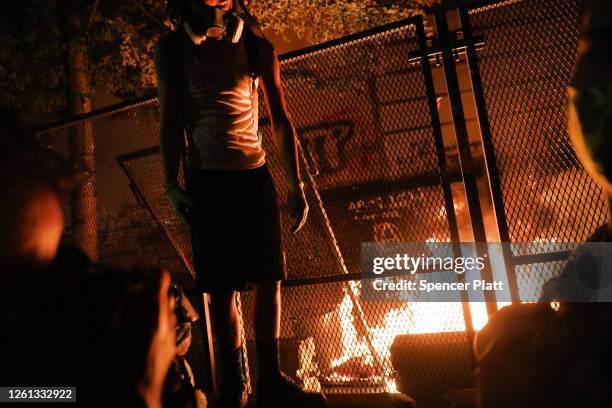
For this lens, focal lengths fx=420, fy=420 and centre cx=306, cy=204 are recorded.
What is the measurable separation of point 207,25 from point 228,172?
0.88m

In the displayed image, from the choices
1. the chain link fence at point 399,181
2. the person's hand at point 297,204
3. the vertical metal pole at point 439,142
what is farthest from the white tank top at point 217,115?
the vertical metal pole at point 439,142

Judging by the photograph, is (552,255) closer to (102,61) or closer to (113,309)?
(113,309)

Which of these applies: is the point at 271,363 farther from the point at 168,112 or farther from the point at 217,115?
the point at 168,112

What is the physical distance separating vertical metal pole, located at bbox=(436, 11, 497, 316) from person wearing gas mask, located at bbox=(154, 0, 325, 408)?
109 cm

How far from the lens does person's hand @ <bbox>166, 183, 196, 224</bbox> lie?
2379 mm

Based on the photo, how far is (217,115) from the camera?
2480 millimetres

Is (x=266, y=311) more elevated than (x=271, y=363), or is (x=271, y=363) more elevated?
(x=266, y=311)

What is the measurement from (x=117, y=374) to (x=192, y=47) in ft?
6.90

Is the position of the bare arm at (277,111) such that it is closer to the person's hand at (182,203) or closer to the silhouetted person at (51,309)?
the person's hand at (182,203)

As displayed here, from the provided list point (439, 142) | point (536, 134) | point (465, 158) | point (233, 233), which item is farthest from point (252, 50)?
point (536, 134)

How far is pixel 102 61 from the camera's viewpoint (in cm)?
957

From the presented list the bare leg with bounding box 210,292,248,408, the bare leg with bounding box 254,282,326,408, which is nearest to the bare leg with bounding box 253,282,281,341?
the bare leg with bounding box 254,282,326,408

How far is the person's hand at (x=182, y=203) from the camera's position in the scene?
93.7 inches

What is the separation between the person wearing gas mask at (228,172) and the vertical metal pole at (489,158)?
4.10 feet
